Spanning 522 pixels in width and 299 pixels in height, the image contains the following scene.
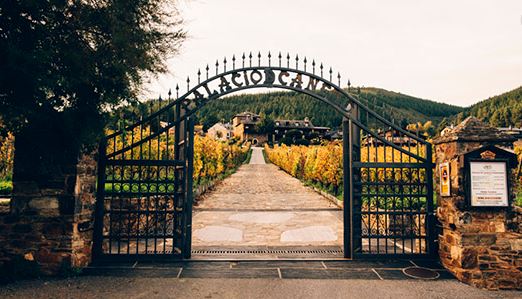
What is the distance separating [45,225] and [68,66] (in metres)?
2.38

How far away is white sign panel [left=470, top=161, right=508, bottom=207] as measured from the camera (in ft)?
15.6

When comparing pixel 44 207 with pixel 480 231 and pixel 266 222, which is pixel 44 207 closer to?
pixel 266 222

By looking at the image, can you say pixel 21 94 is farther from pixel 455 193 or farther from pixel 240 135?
pixel 240 135

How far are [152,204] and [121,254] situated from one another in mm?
3182

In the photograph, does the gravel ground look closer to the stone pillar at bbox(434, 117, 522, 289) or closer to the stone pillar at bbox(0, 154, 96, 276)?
the stone pillar at bbox(434, 117, 522, 289)

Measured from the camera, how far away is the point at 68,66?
4.16 m

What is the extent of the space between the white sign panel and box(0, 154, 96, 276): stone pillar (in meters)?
5.84

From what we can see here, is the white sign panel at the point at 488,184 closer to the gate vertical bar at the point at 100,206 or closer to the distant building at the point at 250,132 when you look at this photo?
the gate vertical bar at the point at 100,206

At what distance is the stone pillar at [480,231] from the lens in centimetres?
464

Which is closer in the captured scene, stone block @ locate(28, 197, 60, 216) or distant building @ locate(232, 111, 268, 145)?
stone block @ locate(28, 197, 60, 216)

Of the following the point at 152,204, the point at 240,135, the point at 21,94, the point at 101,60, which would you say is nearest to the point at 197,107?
the point at 101,60

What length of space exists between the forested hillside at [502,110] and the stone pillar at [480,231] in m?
55.5

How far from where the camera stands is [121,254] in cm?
541

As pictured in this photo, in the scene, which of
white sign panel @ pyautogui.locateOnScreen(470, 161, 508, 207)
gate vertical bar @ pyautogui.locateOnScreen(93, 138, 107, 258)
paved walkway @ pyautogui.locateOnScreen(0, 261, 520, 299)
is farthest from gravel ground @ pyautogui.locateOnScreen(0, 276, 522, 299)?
white sign panel @ pyautogui.locateOnScreen(470, 161, 508, 207)
